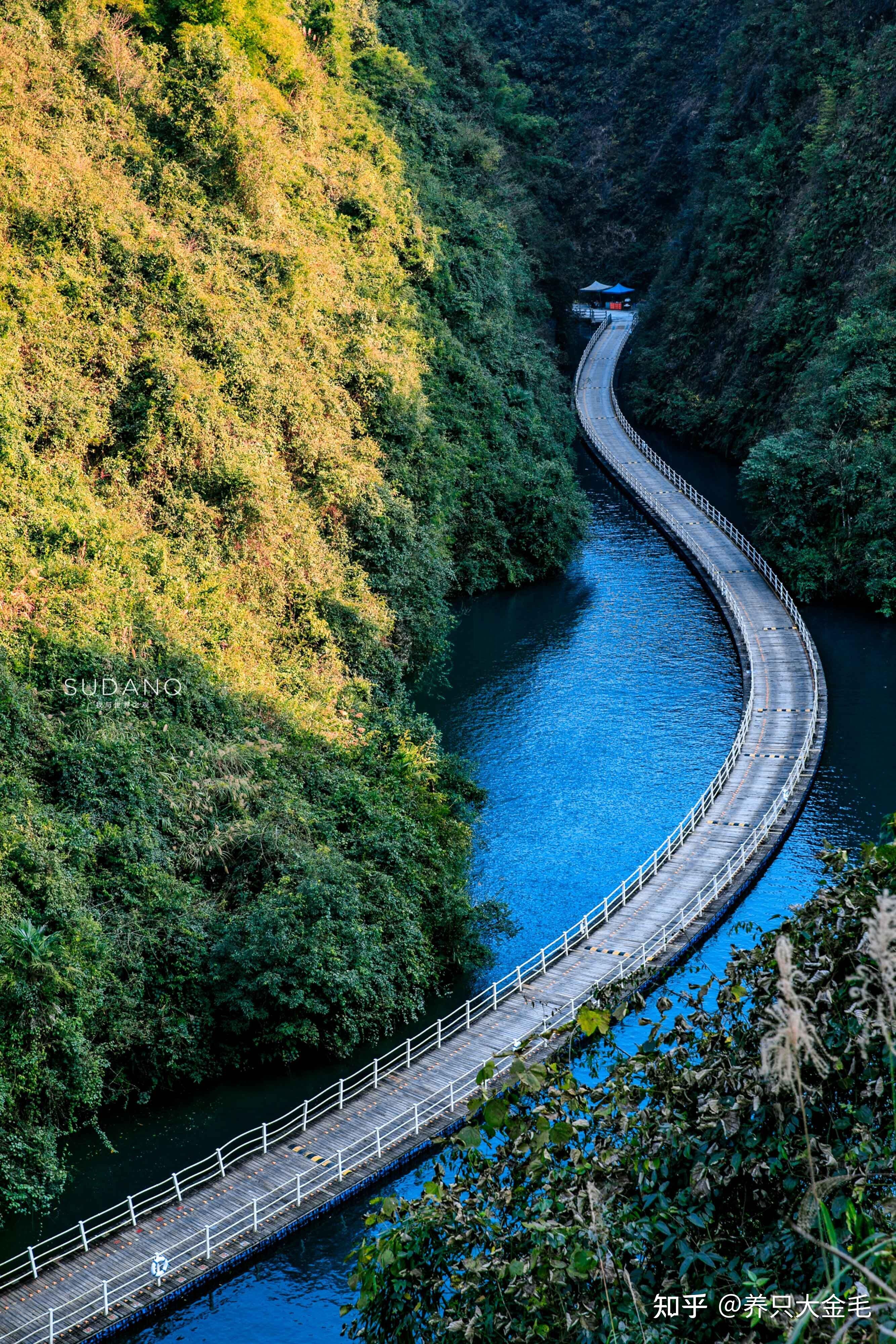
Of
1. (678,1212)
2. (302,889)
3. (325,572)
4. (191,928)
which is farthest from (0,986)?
(325,572)

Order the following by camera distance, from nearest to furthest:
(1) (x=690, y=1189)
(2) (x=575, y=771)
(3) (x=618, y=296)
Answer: (1) (x=690, y=1189), (2) (x=575, y=771), (3) (x=618, y=296)

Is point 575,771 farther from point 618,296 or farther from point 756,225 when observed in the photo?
point 618,296

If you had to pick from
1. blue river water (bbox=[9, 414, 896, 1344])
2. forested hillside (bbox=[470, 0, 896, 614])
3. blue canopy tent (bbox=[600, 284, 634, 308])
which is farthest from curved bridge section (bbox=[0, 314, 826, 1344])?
blue canopy tent (bbox=[600, 284, 634, 308])

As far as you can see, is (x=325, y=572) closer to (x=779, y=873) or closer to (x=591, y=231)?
(x=779, y=873)

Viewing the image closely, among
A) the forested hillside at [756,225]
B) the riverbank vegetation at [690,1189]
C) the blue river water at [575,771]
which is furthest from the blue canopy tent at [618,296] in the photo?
the riverbank vegetation at [690,1189]

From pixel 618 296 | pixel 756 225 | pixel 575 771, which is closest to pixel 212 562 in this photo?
pixel 575 771

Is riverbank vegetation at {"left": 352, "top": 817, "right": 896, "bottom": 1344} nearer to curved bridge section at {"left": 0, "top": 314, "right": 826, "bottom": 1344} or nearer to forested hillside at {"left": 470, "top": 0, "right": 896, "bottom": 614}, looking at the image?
curved bridge section at {"left": 0, "top": 314, "right": 826, "bottom": 1344}
